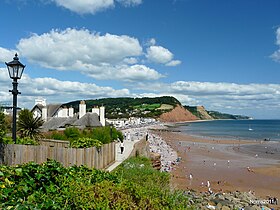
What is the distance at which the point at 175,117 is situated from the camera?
19700cm

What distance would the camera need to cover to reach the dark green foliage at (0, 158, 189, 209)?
3668 millimetres

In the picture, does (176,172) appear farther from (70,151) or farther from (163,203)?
(163,203)

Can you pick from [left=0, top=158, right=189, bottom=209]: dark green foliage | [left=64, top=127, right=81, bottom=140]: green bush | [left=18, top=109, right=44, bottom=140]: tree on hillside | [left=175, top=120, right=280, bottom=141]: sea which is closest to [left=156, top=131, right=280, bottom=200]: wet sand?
[left=64, top=127, right=81, bottom=140]: green bush

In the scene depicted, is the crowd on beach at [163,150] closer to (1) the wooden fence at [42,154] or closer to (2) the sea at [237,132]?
(1) the wooden fence at [42,154]

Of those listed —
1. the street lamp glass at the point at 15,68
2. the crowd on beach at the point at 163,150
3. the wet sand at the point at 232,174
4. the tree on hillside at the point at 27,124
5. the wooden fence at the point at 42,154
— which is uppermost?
the street lamp glass at the point at 15,68

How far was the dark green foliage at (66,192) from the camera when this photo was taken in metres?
3.67

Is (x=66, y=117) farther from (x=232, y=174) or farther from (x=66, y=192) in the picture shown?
(x=66, y=192)

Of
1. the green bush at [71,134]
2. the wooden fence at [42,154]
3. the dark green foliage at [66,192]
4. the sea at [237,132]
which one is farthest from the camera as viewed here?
the sea at [237,132]

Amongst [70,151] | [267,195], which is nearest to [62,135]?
[70,151]

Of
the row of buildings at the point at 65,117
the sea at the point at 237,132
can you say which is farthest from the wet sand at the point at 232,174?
the sea at the point at 237,132

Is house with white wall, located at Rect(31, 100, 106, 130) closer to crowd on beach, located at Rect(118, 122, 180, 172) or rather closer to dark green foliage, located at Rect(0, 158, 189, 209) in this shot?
crowd on beach, located at Rect(118, 122, 180, 172)

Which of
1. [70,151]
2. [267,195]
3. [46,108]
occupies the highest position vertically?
[46,108]

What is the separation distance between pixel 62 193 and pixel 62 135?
14880 millimetres

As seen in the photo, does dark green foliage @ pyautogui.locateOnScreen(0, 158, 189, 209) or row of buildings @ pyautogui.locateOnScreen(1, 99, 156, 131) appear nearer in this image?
dark green foliage @ pyautogui.locateOnScreen(0, 158, 189, 209)
